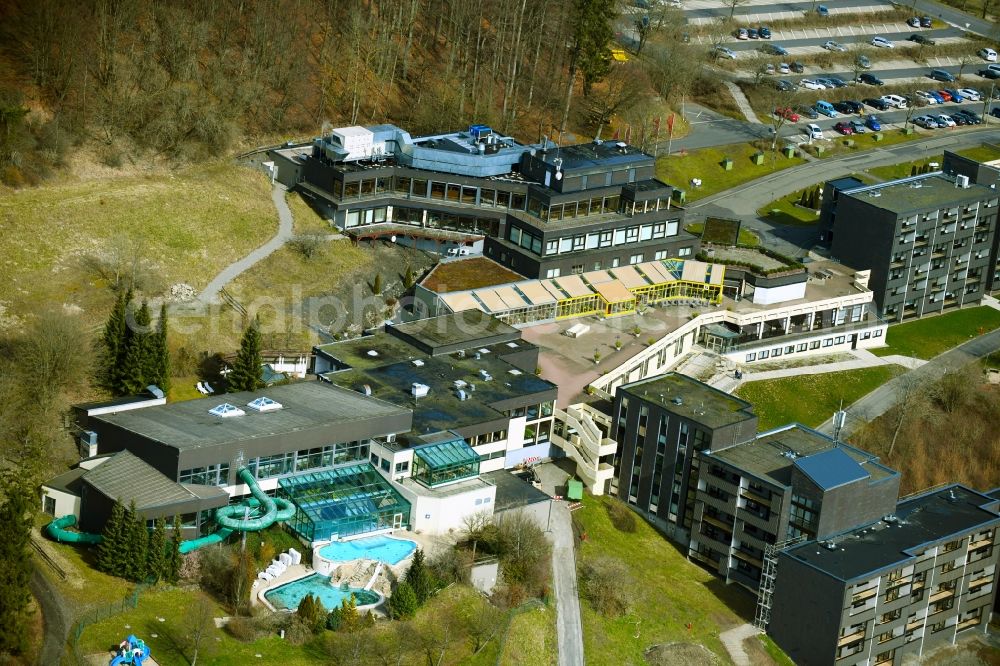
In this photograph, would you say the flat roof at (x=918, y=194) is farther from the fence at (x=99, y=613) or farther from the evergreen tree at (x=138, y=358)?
the fence at (x=99, y=613)

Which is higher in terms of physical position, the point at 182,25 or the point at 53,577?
the point at 182,25

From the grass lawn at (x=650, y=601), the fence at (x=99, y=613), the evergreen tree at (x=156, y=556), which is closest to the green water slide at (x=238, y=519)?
the evergreen tree at (x=156, y=556)

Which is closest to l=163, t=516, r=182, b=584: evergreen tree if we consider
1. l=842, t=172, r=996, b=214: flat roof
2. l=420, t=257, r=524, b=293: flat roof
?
l=420, t=257, r=524, b=293: flat roof

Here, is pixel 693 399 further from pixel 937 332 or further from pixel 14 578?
pixel 14 578

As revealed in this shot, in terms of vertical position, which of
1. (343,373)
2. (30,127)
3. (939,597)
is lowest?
(939,597)

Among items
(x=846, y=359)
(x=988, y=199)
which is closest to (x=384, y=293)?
(x=846, y=359)

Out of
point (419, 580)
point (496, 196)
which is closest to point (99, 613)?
point (419, 580)

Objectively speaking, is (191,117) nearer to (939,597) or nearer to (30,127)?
(30,127)
